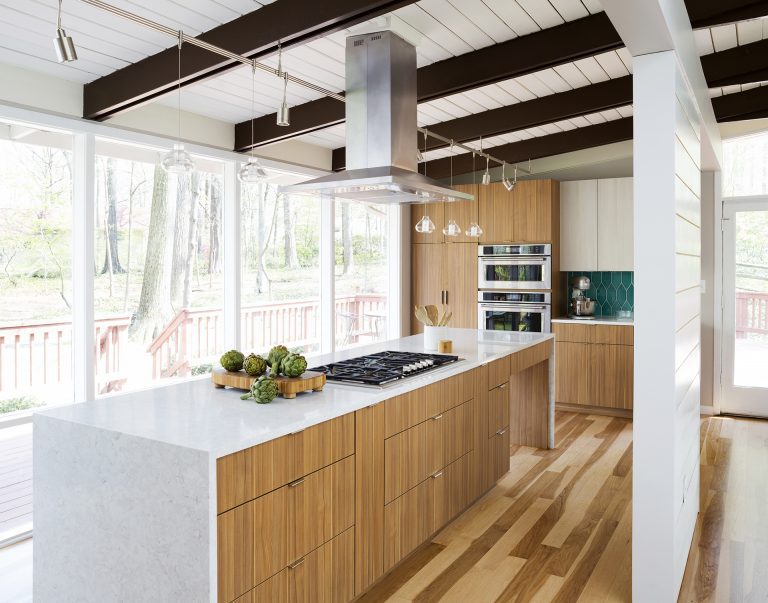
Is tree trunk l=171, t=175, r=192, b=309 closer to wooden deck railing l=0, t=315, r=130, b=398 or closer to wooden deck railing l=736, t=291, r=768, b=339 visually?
wooden deck railing l=0, t=315, r=130, b=398

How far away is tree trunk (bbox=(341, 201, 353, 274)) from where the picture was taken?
20.1 feet

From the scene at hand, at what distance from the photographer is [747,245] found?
5762 mm

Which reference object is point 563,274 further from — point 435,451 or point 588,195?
point 435,451

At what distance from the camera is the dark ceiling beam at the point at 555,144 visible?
5844mm

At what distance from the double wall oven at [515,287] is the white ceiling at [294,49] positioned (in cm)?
186

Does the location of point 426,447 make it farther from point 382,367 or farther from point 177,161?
point 177,161

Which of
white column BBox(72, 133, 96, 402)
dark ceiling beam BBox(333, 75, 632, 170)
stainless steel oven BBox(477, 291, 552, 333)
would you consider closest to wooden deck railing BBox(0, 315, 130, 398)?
white column BBox(72, 133, 96, 402)

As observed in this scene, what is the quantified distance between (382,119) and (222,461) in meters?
2.12

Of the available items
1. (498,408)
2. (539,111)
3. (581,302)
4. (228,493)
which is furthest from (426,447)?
(581,302)

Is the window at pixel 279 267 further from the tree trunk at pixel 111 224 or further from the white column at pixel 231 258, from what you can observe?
the tree trunk at pixel 111 224

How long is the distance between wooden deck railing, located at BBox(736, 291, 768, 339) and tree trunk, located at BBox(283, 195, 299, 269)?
4224mm

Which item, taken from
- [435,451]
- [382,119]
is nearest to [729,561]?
[435,451]

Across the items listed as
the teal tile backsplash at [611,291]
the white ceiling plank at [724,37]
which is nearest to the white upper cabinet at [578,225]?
the teal tile backsplash at [611,291]

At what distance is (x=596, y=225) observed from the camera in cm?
613
